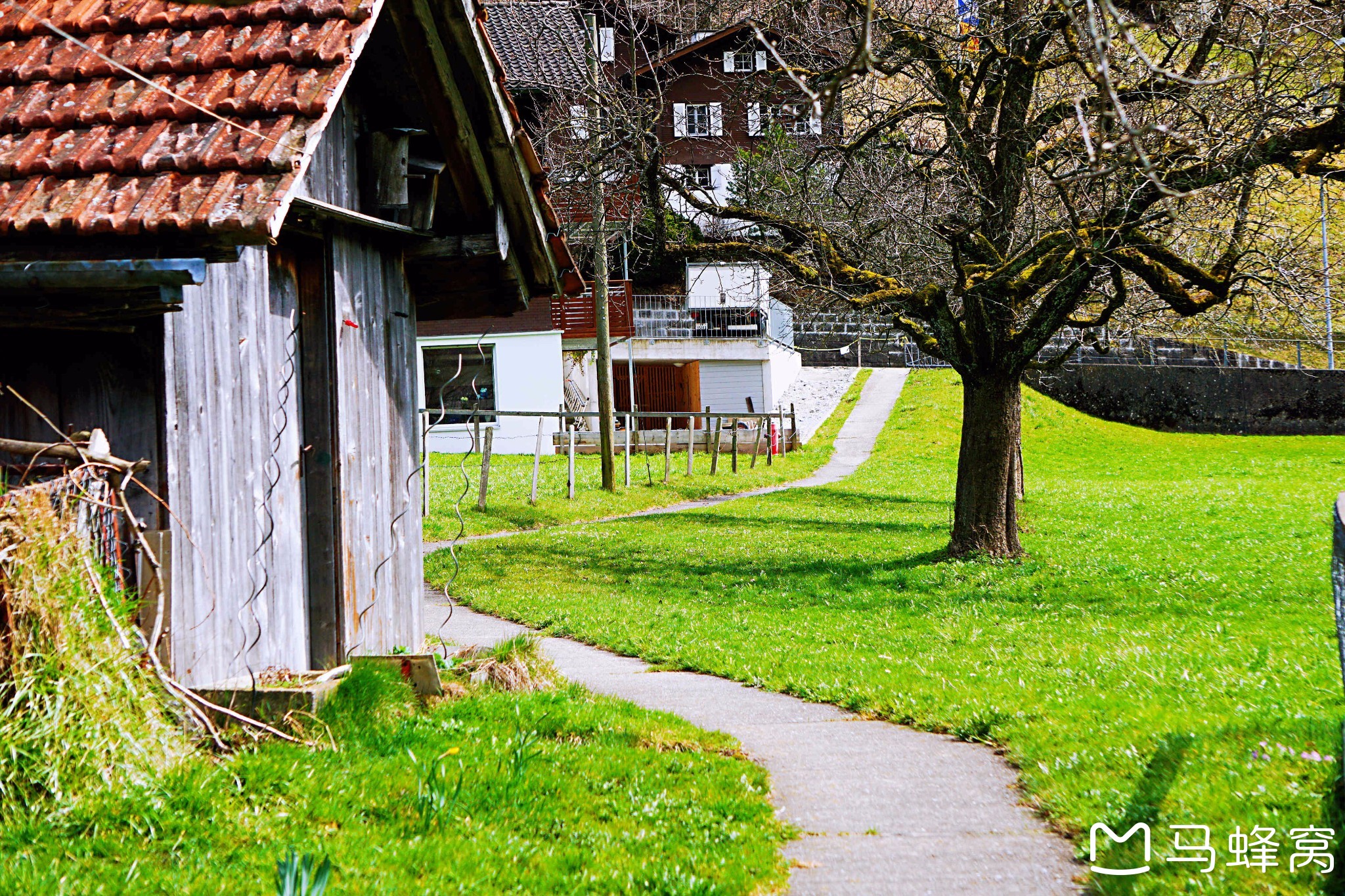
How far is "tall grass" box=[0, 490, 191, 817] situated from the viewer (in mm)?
4457

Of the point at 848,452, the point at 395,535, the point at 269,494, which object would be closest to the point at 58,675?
the point at 269,494

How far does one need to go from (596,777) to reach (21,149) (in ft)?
12.9

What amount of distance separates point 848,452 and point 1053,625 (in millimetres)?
27548

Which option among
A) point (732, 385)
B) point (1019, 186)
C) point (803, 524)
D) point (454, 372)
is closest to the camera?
point (1019, 186)

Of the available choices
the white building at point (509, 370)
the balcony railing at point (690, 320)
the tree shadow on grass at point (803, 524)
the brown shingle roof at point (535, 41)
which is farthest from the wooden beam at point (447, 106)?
the balcony railing at point (690, 320)

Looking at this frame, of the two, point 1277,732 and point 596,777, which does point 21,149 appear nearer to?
point 596,777

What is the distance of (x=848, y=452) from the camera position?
3912cm

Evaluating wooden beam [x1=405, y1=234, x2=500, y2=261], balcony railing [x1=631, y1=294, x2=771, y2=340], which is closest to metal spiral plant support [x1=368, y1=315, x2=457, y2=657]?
wooden beam [x1=405, y1=234, x2=500, y2=261]

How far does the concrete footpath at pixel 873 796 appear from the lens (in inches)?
194

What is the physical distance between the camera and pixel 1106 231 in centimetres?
1343

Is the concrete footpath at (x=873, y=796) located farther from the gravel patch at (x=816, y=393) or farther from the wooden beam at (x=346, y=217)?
the gravel patch at (x=816, y=393)

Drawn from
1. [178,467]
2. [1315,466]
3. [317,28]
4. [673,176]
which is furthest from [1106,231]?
[1315,466]

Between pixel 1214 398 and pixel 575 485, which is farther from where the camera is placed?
pixel 1214 398

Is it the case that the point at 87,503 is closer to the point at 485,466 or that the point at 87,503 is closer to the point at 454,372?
the point at 485,466
